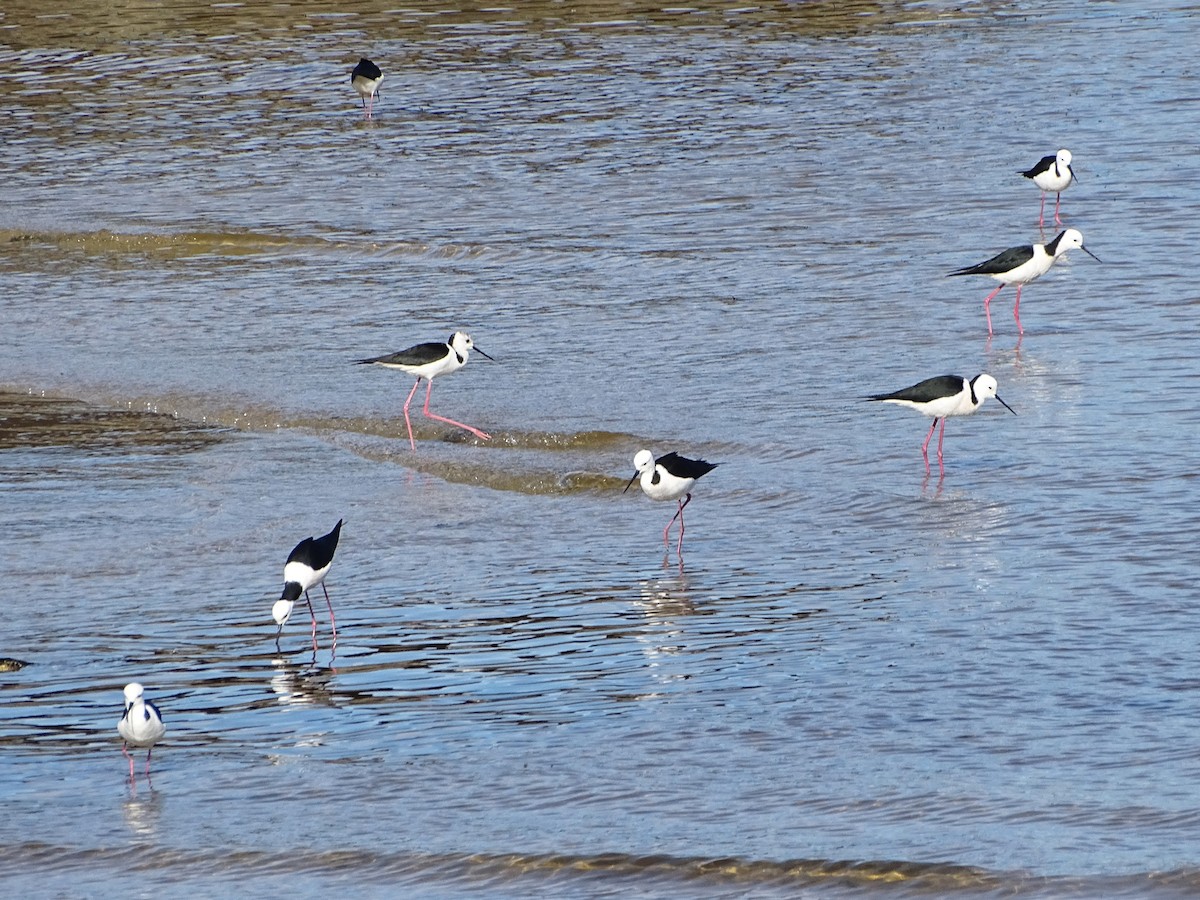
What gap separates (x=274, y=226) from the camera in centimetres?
2156

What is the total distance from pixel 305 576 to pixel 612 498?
307cm

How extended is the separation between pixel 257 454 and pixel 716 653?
17.9 feet

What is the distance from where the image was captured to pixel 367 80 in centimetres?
2809

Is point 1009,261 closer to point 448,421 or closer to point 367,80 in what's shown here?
point 448,421

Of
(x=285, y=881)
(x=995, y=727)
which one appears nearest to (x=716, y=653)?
(x=995, y=727)

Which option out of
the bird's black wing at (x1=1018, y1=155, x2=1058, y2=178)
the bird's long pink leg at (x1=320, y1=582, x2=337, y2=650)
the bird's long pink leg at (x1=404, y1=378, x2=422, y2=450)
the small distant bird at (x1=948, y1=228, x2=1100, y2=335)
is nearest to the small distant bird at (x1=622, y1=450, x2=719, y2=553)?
the bird's long pink leg at (x1=320, y1=582, x2=337, y2=650)

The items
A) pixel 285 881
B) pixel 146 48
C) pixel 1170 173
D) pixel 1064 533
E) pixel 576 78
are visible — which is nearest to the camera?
pixel 285 881

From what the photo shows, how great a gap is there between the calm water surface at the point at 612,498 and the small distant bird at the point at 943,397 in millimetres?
317

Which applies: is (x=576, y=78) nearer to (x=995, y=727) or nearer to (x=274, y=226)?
(x=274, y=226)

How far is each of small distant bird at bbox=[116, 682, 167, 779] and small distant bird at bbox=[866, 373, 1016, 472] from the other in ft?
19.5

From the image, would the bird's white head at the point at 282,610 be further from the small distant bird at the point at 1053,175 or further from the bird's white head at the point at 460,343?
the small distant bird at the point at 1053,175

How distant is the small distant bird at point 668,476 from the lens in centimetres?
1170

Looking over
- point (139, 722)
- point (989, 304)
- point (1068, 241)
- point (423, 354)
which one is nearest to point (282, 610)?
point (139, 722)

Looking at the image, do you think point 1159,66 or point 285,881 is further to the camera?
point 1159,66
